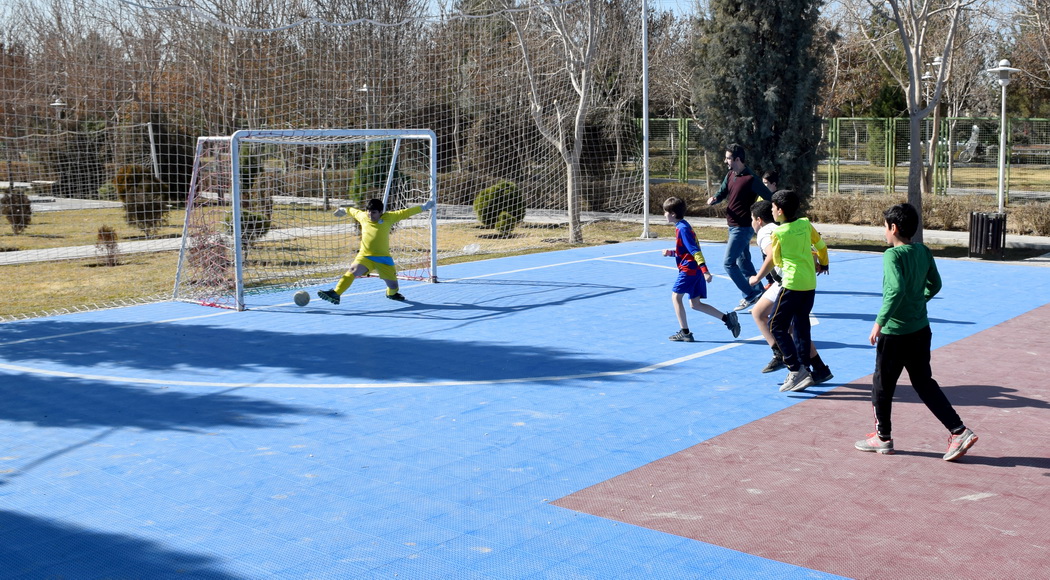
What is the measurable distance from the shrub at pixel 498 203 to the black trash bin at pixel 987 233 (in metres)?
9.38

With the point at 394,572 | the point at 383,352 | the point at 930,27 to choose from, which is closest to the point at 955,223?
the point at 930,27

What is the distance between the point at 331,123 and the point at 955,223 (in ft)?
46.1

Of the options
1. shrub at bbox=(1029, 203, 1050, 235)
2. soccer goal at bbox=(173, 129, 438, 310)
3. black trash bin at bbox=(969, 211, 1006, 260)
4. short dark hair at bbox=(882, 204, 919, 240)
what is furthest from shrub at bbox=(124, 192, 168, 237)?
shrub at bbox=(1029, 203, 1050, 235)

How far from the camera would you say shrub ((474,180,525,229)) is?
73.2ft

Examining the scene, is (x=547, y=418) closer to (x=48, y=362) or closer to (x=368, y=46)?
(x=48, y=362)

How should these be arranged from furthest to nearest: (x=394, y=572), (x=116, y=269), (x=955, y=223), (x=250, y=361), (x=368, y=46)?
1. (x=955, y=223)
2. (x=368, y=46)
3. (x=116, y=269)
4. (x=250, y=361)
5. (x=394, y=572)

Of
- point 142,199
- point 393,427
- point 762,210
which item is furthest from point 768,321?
point 142,199

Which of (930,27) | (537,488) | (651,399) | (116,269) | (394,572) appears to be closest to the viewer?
(394,572)

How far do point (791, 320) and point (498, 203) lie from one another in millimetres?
14561

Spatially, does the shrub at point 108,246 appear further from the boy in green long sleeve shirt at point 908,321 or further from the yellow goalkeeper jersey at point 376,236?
the boy in green long sleeve shirt at point 908,321

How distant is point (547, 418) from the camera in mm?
7695

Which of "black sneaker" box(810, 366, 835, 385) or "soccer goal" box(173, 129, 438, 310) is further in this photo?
"soccer goal" box(173, 129, 438, 310)

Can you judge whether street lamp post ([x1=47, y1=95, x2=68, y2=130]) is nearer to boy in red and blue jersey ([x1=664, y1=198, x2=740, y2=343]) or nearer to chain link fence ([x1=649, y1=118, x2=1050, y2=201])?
boy in red and blue jersey ([x1=664, y1=198, x2=740, y2=343])

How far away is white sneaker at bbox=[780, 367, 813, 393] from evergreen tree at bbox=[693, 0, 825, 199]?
13289 millimetres
